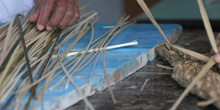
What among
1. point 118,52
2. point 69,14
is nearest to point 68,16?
point 69,14

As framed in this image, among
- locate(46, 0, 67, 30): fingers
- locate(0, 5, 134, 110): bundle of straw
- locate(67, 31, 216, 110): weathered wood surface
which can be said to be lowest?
locate(67, 31, 216, 110): weathered wood surface

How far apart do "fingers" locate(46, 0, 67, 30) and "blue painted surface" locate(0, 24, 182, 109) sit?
0.37 ft

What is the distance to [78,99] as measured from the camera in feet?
3.24

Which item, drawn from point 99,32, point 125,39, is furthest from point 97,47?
point 99,32

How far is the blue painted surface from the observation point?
1041 mm

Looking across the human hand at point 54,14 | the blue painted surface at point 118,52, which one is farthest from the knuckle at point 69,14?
the blue painted surface at point 118,52

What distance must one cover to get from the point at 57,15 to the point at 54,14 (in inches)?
0.8

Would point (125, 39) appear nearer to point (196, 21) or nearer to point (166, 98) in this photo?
point (166, 98)

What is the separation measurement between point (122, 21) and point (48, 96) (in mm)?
843

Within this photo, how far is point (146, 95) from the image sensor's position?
101 cm

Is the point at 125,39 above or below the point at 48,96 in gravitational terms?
below

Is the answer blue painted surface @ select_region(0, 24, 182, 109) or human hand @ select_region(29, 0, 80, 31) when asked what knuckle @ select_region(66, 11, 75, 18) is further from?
blue painted surface @ select_region(0, 24, 182, 109)

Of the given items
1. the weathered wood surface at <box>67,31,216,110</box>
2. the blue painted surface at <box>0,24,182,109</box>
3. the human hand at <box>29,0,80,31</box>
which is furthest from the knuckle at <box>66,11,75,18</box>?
the weathered wood surface at <box>67,31,216,110</box>

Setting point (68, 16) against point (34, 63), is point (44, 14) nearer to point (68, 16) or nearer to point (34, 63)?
point (68, 16)
